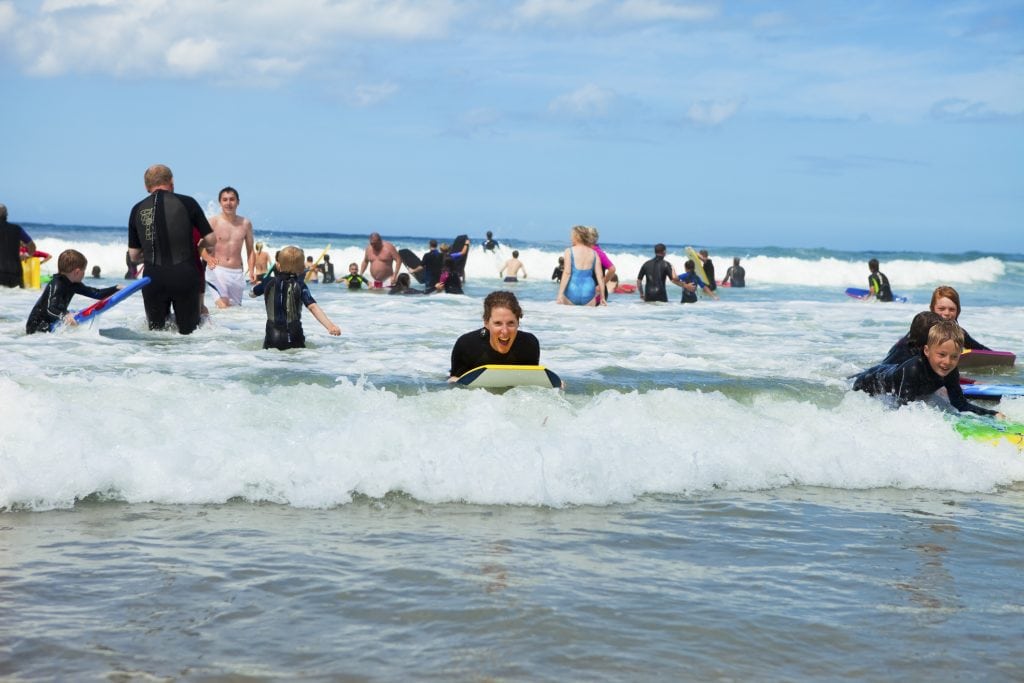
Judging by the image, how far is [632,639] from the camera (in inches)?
137

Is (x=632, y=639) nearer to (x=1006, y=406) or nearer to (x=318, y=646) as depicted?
(x=318, y=646)

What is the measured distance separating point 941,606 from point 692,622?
98 centimetres

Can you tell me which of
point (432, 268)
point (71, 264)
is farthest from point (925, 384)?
point (432, 268)

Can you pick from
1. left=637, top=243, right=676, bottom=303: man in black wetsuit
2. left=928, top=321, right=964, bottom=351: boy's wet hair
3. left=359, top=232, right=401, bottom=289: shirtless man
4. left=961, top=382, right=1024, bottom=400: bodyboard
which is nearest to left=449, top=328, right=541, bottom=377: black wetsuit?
left=928, top=321, right=964, bottom=351: boy's wet hair

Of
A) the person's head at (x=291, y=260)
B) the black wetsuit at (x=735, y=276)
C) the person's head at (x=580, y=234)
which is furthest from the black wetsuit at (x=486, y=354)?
the black wetsuit at (x=735, y=276)

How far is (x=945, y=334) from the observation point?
7.20 metres

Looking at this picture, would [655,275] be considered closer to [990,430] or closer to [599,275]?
[599,275]

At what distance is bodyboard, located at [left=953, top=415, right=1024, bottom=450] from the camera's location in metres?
6.91

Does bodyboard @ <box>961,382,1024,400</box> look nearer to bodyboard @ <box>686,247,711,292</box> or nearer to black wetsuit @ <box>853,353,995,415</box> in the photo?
black wetsuit @ <box>853,353,995,415</box>

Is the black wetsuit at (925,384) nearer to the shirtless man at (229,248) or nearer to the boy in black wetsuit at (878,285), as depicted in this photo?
the shirtless man at (229,248)

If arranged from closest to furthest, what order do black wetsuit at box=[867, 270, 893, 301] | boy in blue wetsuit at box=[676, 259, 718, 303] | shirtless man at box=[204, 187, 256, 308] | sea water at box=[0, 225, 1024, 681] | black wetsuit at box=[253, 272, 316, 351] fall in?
sea water at box=[0, 225, 1024, 681] → black wetsuit at box=[253, 272, 316, 351] → shirtless man at box=[204, 187, 256, 308] → boy in blue wetsuit at box=[676, 259, 718, 303] → black wetsuit at box=[867, 270, 893, 301]

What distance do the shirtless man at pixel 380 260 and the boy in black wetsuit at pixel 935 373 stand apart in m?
15.8

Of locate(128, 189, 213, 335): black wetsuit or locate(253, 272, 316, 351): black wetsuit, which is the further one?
locate(253, 272, 316, 351): black wetsuit

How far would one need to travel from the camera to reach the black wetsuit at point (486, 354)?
7480 millimetres
